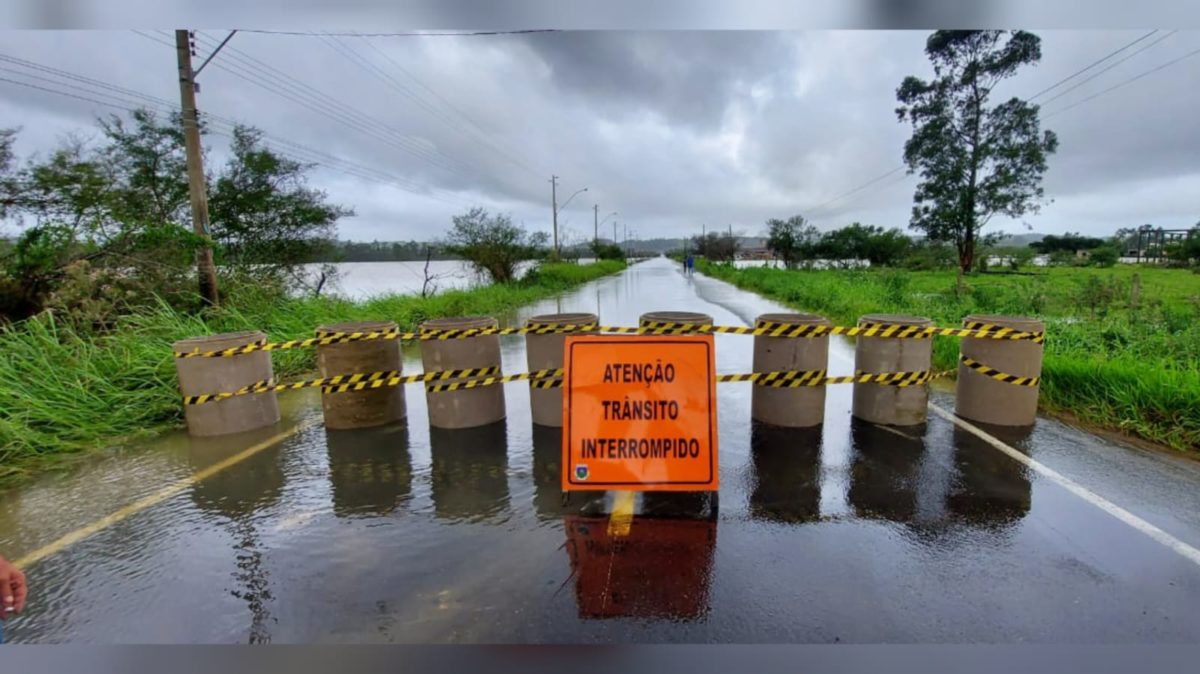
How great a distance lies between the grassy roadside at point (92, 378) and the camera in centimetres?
550

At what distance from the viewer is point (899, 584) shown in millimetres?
3018

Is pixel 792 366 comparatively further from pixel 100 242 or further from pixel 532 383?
pixel 100 242

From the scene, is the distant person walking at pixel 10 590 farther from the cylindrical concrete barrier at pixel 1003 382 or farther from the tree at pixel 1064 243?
the tree at pixel 1064 243

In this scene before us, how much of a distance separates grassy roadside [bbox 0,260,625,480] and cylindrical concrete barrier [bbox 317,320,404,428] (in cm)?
203

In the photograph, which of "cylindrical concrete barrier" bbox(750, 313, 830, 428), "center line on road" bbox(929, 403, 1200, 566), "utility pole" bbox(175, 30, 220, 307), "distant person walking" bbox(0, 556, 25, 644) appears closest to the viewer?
"distant person walking" bbox(0, 556, 25, 644)

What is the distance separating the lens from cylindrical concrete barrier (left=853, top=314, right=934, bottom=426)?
5.68m

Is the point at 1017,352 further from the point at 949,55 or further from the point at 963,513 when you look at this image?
the point at 949,55

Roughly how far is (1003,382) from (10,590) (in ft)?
24.1

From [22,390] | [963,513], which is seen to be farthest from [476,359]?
[22,390]

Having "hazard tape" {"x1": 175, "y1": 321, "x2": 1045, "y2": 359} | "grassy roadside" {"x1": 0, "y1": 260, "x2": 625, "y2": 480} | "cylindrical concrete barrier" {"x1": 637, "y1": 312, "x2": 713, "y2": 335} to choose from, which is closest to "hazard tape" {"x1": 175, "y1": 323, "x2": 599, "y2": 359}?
"hazard tape" {"x1": 175, "y1": 321, "x2": 1045, "y2": 359}

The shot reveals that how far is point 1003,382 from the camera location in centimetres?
571

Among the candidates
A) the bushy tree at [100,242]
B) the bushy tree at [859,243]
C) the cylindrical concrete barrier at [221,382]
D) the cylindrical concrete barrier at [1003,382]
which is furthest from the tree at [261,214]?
the bushy tree at [859,243]

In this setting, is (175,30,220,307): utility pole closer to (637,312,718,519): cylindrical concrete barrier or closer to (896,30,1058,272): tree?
(637,312,718,519): cylindrical concrete barrier

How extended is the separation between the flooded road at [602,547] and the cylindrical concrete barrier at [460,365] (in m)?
0.49
